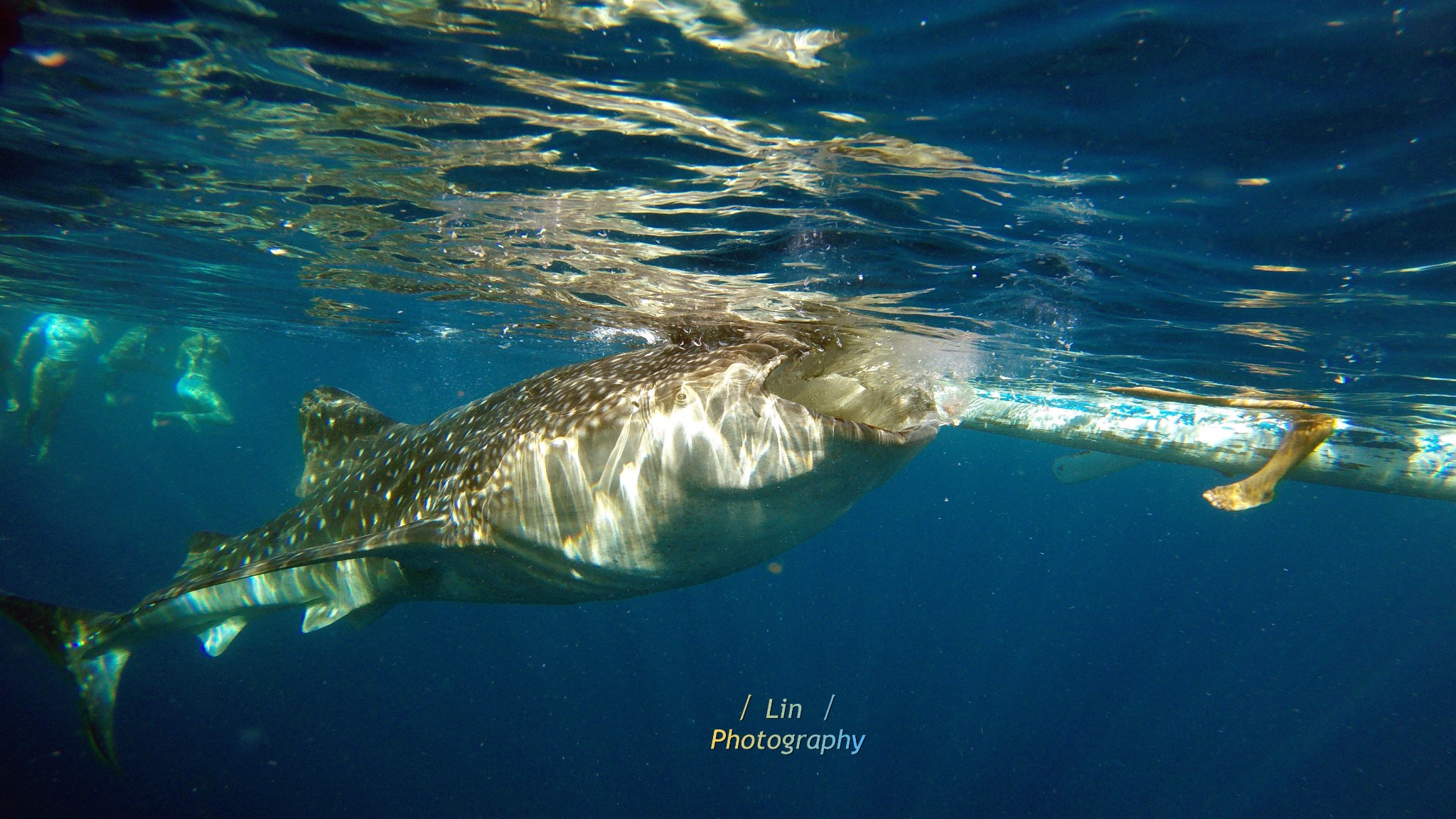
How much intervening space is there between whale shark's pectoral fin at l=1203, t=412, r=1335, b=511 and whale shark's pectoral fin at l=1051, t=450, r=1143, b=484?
4152 mm

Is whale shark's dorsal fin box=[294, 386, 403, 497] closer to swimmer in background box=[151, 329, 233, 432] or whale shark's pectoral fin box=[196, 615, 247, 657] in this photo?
whale shark's pectoral fin box=[196, 615, 247, 657]

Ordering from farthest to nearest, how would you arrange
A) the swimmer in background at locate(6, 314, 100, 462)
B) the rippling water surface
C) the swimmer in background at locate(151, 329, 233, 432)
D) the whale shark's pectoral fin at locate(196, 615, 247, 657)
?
the swimmer in background at locate(151, 329, 233, 432) < the swimmer in background at locate(6, 314, 100, 462) < the whale shark's pectoral fin at locate(196, 615, 247, 657) < the rippling water surface

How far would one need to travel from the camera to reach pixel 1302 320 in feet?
23.4

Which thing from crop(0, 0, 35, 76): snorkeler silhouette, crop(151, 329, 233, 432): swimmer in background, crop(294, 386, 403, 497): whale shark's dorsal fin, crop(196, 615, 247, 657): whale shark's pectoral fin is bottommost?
crop(151, 329, 233, 432): swimmer in background

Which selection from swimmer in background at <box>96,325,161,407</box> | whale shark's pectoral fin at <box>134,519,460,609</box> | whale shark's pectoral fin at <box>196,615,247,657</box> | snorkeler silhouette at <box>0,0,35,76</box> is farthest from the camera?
Result: swimmer in background at <box>96,325,161,407</box>

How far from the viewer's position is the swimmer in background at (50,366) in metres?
20.0

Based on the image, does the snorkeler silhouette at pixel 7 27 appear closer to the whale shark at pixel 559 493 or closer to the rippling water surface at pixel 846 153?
the rippling water surface at pixel 846 153

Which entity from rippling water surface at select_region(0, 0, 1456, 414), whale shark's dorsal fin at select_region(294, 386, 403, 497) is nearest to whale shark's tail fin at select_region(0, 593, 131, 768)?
whale shark's dorsal fin at select_region(294, 386, 403, 497)

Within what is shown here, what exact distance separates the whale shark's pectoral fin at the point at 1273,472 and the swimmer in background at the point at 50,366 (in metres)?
30.0

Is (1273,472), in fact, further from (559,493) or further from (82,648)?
(82,648)

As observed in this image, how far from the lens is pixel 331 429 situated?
A: 605cm

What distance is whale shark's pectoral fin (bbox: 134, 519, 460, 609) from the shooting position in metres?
3.28

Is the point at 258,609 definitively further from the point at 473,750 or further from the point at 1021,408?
the point at 473,750

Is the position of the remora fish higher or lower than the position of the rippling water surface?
lower
